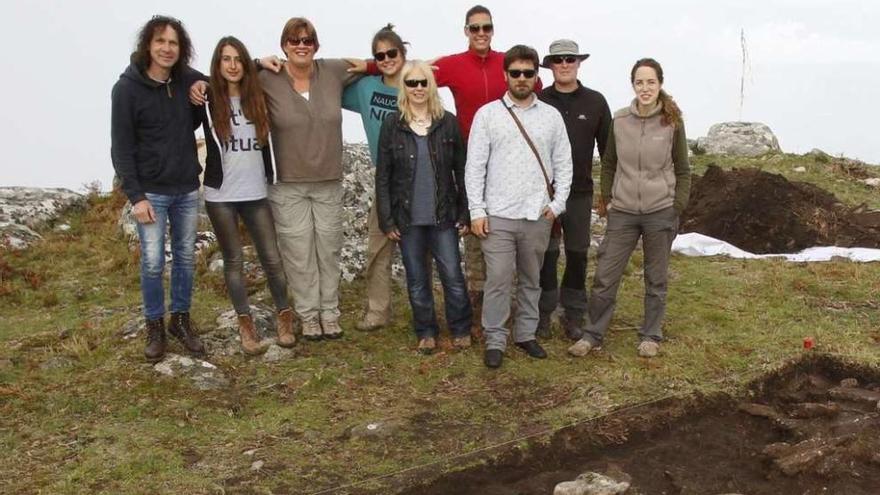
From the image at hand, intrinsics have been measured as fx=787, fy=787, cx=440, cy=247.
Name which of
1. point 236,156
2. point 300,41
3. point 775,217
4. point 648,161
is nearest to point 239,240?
point 236,156

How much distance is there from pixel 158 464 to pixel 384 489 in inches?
60.9

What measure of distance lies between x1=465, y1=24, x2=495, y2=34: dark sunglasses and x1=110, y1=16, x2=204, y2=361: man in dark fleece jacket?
222cm

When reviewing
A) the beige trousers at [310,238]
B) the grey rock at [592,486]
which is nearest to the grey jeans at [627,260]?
the grey rock at [592,486]

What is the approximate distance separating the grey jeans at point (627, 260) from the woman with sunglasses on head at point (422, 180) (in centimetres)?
123

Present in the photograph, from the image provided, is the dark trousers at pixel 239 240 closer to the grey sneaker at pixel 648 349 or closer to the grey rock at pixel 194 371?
the grey rock at pixel 194 371

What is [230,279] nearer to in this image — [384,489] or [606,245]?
[384,489]

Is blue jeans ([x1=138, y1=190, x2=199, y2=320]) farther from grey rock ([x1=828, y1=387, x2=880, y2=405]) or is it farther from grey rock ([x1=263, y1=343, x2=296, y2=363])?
grey rock ([x1=828, y1=387, x2=880, y2=405])

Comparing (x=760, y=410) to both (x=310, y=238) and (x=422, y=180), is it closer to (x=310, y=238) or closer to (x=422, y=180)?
(x=422, y=180)

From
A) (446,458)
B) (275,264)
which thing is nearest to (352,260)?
(275,264)

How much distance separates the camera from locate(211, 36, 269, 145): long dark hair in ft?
20.0

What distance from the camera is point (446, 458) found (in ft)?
17.5

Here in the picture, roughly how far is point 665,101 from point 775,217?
6390mm

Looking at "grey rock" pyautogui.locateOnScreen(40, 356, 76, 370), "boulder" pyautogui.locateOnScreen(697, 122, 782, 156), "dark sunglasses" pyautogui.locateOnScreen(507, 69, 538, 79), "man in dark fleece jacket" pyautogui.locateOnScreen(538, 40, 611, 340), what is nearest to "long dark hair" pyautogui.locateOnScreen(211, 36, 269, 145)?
"dark sunglasses" pyautogui.locateOnScreen(507, 69, 538, 79)

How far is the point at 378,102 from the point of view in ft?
22.0
